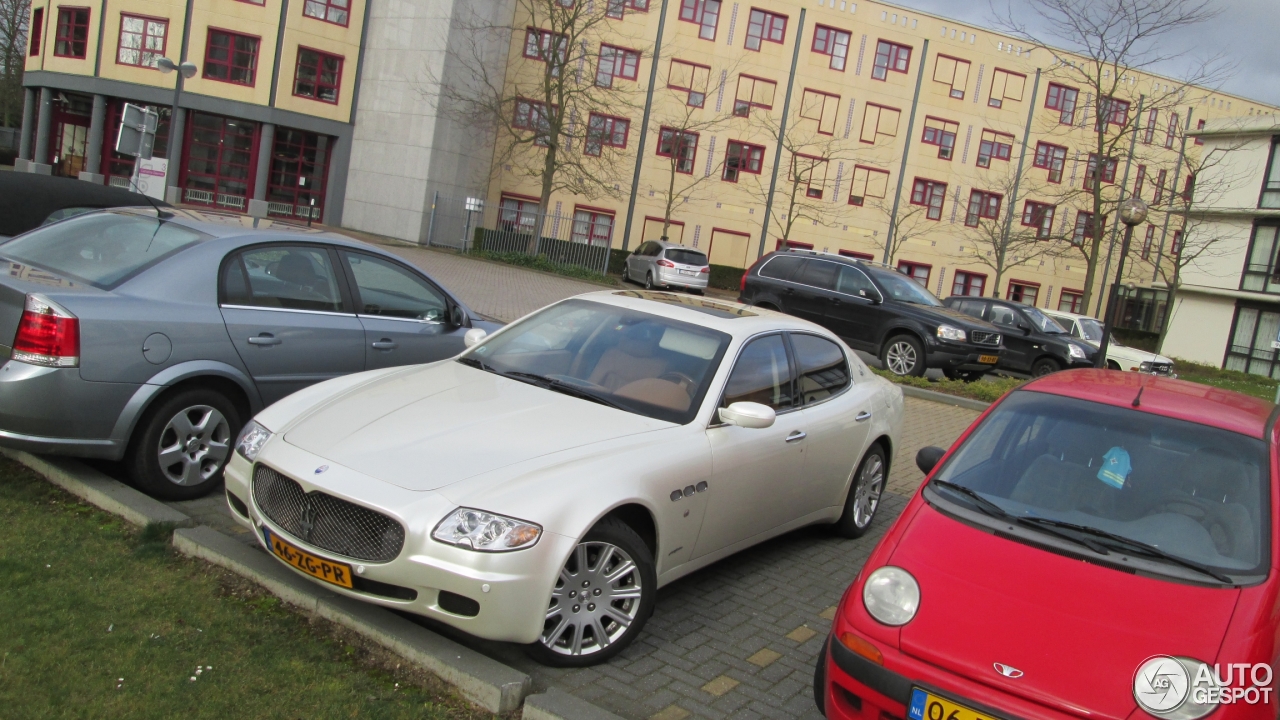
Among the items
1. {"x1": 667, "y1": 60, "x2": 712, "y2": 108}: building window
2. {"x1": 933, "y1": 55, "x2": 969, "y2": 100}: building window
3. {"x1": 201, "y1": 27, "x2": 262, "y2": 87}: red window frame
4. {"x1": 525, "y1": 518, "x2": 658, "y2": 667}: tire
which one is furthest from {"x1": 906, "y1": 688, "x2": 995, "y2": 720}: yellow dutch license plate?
{"x1": 933, "y1": 55, "x2": 969, "y2": 100}: building window

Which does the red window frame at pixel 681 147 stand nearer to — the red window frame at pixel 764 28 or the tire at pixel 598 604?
the red window frame at pixel 764 28

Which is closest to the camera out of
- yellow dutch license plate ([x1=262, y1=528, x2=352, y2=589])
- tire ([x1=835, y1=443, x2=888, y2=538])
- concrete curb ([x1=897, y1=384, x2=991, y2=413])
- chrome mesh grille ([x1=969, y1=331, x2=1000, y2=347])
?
yellow dutch license plate ([x1=262, y1=528, x2=352, y2=589])

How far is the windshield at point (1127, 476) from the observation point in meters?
3.71

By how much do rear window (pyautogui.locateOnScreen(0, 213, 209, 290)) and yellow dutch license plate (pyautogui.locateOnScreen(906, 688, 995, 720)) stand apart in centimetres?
477

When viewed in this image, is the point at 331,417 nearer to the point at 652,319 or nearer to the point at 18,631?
the point at 18,631

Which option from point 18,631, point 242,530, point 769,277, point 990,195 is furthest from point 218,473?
point 990,195

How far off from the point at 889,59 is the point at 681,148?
10.0 m

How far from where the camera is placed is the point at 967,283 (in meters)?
43.1

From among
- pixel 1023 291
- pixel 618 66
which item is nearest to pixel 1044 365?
pixel 618 66

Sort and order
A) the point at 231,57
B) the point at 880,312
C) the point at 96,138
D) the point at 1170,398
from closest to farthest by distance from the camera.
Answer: the point at 1170,398, the point at 880,312, the point at 231,57, the point at 96,138

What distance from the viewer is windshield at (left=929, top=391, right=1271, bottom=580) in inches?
146

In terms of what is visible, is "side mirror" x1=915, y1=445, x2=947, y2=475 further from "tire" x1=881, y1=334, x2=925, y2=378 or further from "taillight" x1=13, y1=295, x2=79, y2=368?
"tire" x1=881, y1=334, x2=925, y2=378

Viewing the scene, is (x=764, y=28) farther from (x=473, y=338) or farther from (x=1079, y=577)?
(x=1079, y=577)

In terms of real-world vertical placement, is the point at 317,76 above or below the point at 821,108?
below
